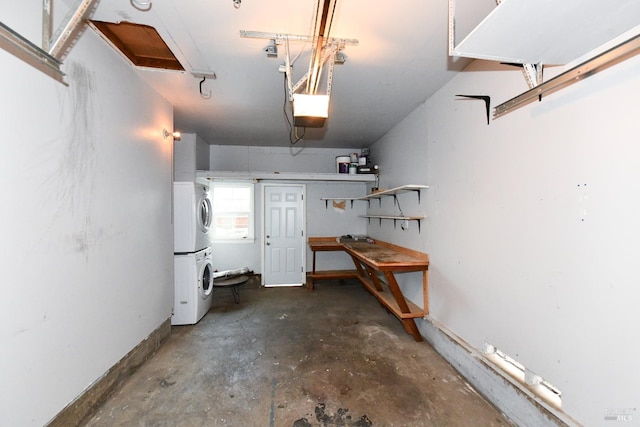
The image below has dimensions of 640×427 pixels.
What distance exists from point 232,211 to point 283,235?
1098mm

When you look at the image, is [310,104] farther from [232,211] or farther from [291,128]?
[232,211]

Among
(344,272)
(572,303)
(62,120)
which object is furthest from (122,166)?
(344,272)

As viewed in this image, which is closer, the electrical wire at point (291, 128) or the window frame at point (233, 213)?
the electrical wire at point (291, 128)

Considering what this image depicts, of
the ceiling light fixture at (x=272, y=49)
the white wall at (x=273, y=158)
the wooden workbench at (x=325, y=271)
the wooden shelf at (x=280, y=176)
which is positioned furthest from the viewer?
the white wall at (x=273, y=158)

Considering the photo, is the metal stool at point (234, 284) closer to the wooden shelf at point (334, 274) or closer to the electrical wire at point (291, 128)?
the wooden shelf at point (334, 274)

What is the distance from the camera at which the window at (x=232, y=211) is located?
4.87 metres

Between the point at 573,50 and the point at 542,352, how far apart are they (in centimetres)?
165

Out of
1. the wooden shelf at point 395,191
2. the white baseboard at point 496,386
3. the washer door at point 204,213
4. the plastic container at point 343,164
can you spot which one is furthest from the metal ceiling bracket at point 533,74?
the washer door at point 204,213

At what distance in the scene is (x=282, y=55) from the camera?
2000 millimetres

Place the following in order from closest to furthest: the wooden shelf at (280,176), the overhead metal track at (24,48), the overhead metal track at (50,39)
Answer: the overhead metal track at (24,48) < the overhead metal track at (50,39) < the wooden shelf at (280,176)

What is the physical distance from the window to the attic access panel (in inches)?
111

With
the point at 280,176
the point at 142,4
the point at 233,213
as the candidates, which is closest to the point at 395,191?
the point at 280,176

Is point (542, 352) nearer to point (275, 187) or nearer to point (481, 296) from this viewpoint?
point (481, 296)

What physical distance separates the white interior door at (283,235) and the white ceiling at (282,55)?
1652 mm
